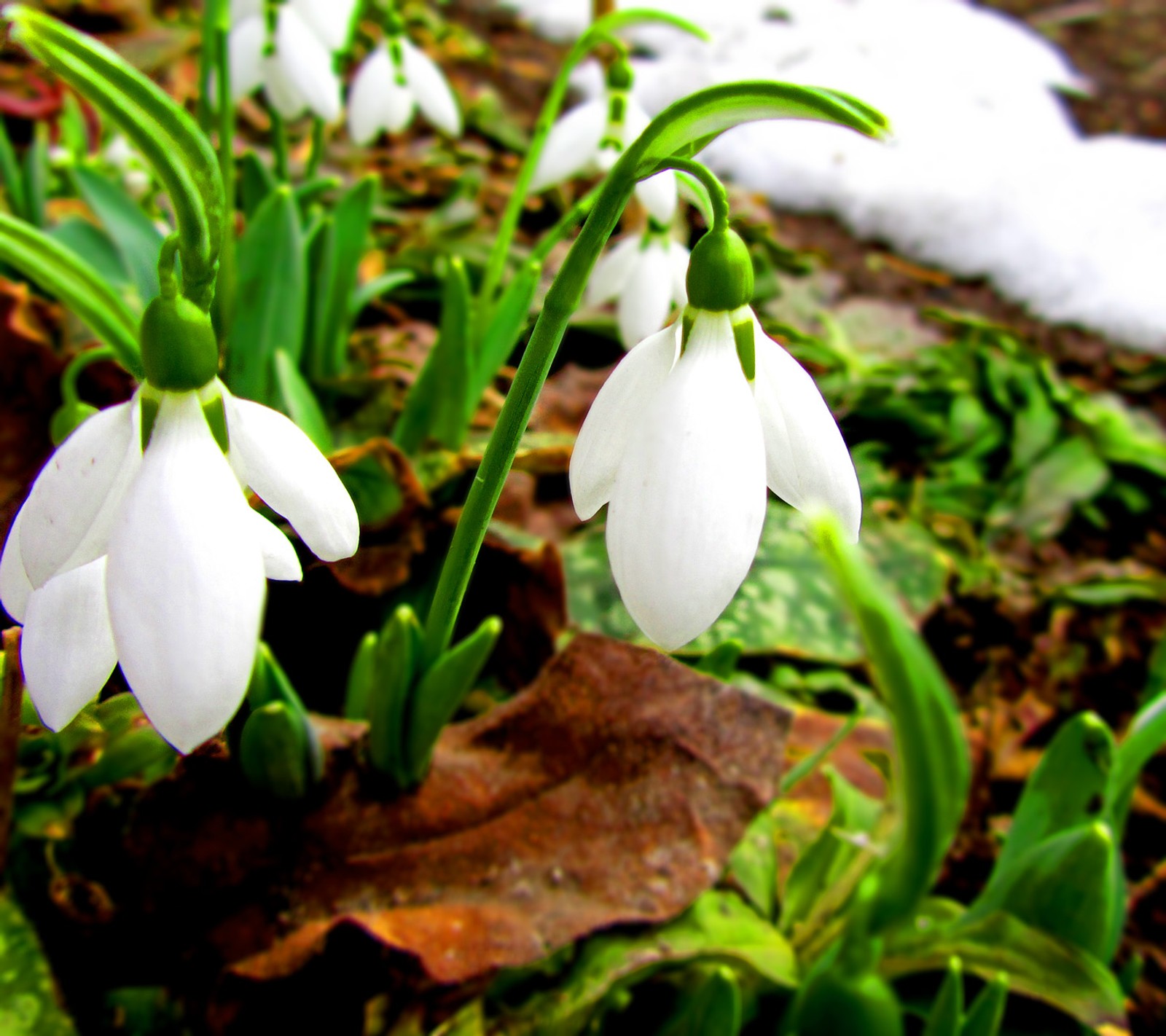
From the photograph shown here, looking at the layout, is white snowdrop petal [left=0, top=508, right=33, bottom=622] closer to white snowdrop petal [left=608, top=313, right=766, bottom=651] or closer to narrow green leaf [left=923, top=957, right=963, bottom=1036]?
white snowdrop petal [left=608, top=313, right=766, bottom=651]

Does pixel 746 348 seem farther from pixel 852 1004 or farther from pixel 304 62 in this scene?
pixel 304 62

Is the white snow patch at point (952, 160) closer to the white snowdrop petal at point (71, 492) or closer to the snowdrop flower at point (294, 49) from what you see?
the snowdrop flower at point (294, 49)

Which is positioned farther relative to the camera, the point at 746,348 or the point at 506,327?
the point at 506,327

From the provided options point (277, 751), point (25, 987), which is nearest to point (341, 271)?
point (277, 751)

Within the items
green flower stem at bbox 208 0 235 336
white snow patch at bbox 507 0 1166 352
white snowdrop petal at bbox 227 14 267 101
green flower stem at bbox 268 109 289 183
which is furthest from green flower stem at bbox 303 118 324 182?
white snow patch at bbox 507 0 1166 352

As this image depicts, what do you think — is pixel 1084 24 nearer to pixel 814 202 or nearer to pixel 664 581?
pixel 814 202

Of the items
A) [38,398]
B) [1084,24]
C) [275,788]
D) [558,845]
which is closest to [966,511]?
[558,845]
